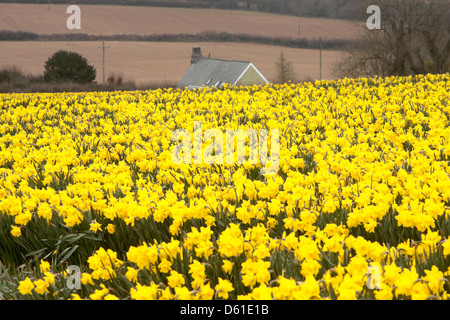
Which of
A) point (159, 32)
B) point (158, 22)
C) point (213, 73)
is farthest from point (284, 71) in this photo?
point (158, 22)

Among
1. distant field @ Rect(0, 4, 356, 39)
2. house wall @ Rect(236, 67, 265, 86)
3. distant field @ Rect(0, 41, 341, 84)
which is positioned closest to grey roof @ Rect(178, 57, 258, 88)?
house wall @ Rect(236, 67, 265, 86)

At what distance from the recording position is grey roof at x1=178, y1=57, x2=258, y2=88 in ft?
221

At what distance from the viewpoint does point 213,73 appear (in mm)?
69375

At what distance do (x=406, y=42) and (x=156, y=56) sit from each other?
55139mm

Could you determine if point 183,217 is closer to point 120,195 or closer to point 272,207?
point 272,207

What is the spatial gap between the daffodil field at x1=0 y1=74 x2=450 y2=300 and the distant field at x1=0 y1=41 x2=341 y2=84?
2702 inches

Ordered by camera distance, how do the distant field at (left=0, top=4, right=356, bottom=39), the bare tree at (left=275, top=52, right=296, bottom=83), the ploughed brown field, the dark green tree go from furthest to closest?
the distant field at (left=0, top=4, right=356, bottom=39), the ploughed brown field, the bare tree at (left=275, top=52, right=296, bottom=83), the dark green tree

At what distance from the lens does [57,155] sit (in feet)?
25.9

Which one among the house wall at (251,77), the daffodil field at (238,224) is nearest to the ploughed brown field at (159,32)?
the house wall at (251,77)

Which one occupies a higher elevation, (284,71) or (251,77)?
(284,71)

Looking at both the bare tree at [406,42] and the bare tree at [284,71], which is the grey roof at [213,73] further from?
the bare tree at [406,42]

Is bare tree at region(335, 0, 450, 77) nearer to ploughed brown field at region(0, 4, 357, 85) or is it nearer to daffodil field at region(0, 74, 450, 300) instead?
ploughed brown field at region(0, 4, 357, 85)

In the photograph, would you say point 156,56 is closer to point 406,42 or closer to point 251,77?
point 251,77

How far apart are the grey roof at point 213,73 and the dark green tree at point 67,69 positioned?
576 inches
